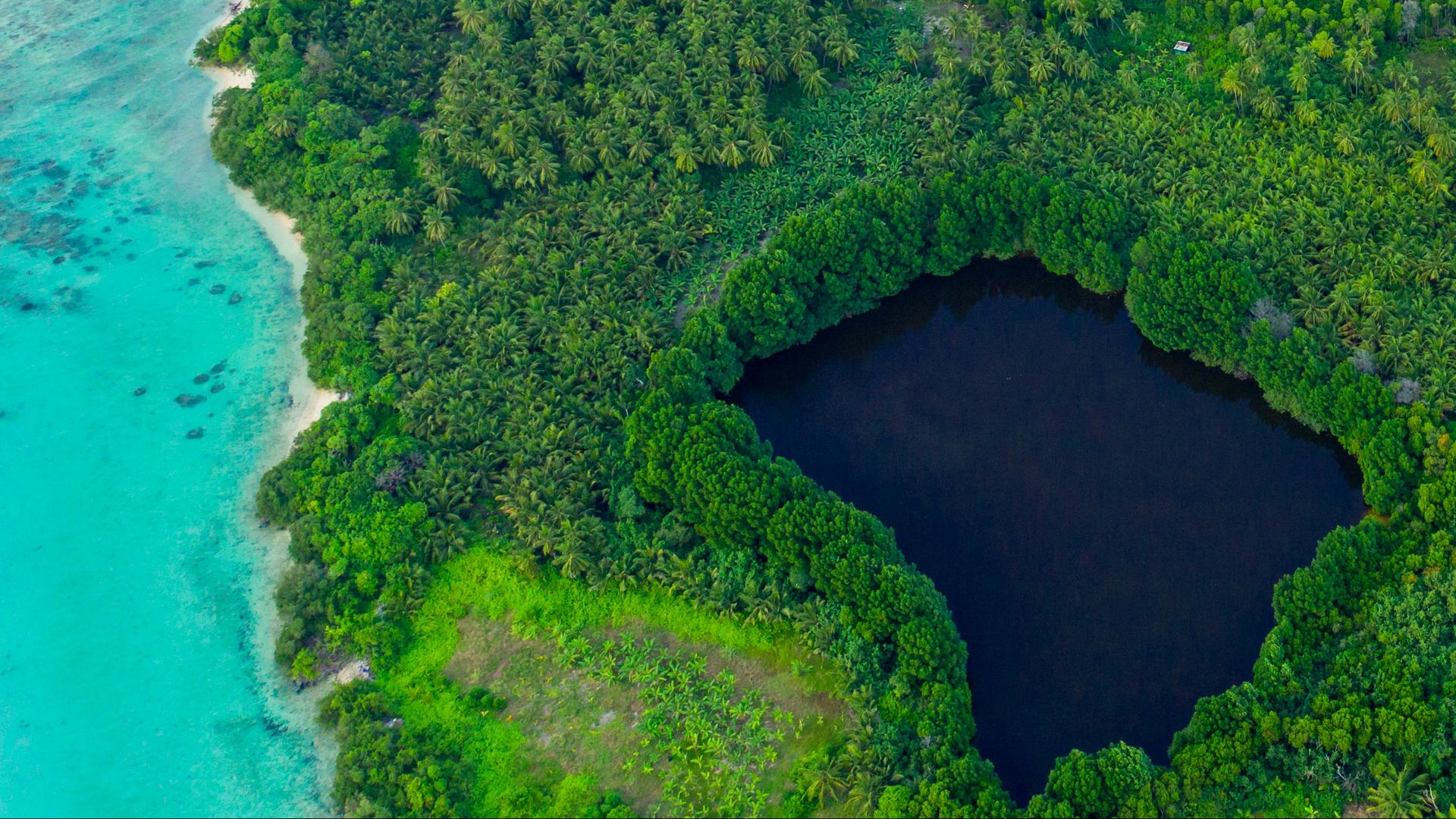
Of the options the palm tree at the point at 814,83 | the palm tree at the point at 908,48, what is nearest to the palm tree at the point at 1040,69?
the palm tree at the point at 908,48

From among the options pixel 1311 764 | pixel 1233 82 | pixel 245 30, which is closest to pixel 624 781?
pixel 1311 764

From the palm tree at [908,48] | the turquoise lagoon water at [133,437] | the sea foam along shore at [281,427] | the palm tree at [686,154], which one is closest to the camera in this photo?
the turquoise lagoon water at [133,437]

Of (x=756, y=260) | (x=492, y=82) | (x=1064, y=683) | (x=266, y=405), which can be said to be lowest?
(x=1064, y=683)

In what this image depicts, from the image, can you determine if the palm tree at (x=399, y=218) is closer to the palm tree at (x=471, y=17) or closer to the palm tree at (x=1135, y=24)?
the palm tree at (x=471, y=17)

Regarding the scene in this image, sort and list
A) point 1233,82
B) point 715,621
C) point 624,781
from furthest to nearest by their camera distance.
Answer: point 1233,82 < point 715,621 < point 624,781

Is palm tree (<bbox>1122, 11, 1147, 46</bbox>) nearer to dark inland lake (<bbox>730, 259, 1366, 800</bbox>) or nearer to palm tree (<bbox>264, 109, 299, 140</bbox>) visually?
dark inland lake (<bbox>730, 259, 1366, 800</bbox>)

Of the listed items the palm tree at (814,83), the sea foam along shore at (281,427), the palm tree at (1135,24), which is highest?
the palm tree at (1135,24)

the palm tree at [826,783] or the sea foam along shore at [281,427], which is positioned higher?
the sea foam along shore at [281,427]

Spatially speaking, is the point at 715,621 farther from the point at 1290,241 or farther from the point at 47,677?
the point at 1290,241
